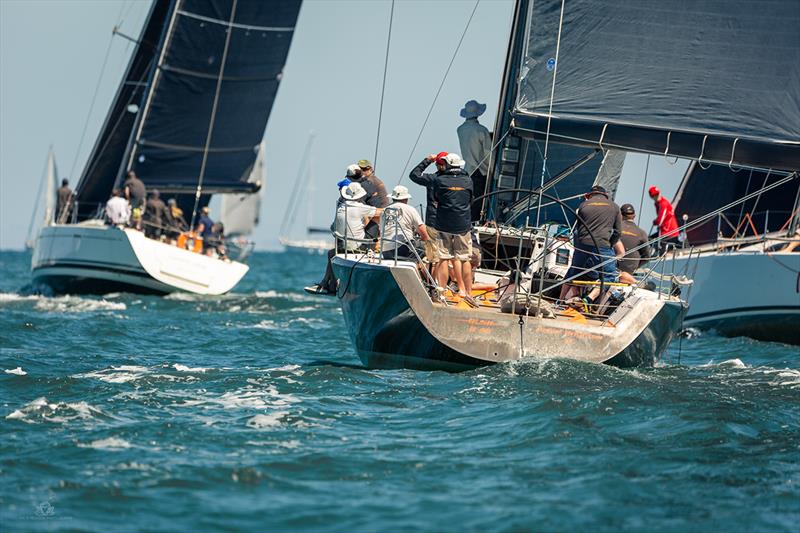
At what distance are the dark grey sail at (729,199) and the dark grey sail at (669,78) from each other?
9.82 metres

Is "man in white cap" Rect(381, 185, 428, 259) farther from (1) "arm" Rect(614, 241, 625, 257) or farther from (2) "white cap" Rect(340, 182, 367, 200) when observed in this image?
(1) "arm" Rect(614, 241, 625, 257)

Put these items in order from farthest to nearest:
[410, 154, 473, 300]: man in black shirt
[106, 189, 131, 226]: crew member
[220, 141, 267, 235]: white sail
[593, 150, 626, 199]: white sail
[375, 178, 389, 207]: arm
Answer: [220, 141, 267, 235]: white sail
[106, 189, 131, 226]: crew member
[593, 150, 626, 199]: white sail
[375, 178, 389, 207]: arm
[410, 154, 473, 300]: man in black shirt

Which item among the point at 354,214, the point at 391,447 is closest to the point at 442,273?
the point at 354,214

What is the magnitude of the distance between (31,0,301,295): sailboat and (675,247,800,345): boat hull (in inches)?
403

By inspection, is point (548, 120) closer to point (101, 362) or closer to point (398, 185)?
point (398, 185)

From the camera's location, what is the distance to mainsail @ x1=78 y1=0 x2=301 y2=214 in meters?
27.7

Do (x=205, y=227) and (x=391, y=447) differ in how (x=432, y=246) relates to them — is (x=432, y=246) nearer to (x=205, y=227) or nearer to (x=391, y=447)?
(x=391, y=447)

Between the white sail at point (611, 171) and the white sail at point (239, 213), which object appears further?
the white sail at point (239, 213)

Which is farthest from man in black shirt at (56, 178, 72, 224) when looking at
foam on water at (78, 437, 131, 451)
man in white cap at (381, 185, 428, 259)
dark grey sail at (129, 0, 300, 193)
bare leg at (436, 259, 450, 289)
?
foam on water at (78, 437, 131, 451)

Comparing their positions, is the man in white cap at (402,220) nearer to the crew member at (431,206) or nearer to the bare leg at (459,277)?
the crew member at (431,206)

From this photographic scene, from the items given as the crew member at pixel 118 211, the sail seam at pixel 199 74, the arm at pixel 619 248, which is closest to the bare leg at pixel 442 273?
the arm at pixel 619 248

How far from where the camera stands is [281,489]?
7.47 metres

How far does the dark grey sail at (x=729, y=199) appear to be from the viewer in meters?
22.6

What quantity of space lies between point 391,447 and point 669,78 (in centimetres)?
601
